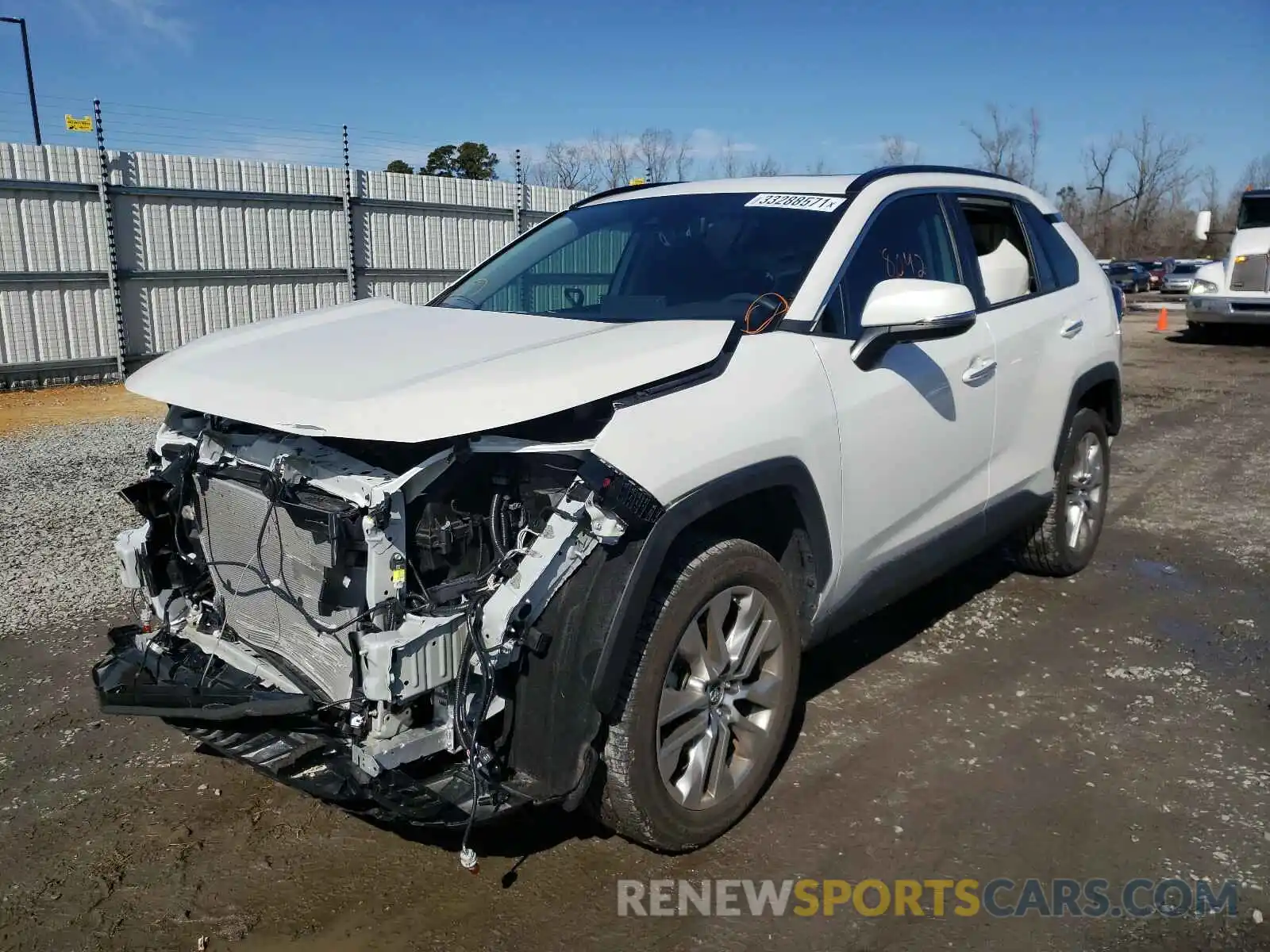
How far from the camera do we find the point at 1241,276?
657 inches

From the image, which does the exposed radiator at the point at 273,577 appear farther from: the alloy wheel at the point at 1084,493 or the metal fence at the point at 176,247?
the metal fence at the point at 176,247

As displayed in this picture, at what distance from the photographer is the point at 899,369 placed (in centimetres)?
352

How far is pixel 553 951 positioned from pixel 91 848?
148 cm

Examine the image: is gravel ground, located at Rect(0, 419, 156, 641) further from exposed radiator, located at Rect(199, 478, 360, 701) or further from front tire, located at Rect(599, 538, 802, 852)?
front tire, located at Rect(599, 538, 802, 852)

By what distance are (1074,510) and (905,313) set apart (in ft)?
8.84

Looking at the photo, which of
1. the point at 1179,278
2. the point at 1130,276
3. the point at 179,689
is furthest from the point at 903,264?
the point at 1179,278

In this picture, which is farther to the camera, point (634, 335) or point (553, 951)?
point (634, 335)

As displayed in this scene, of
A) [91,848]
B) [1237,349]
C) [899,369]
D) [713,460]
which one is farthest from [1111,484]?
[1237,349]

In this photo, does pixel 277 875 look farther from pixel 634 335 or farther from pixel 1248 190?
pixel 1248 190

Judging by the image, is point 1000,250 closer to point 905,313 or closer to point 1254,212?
point 905,313

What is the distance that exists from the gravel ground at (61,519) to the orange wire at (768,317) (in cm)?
347

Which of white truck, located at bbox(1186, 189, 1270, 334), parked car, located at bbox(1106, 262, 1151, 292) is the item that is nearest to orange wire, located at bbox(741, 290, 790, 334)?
white truck, located at bbox(1186, 189, 1270, 334)

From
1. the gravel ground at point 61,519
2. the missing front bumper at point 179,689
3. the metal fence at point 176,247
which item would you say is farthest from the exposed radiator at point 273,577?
the metal fence at point 176,247

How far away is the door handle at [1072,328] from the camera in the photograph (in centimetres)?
477
